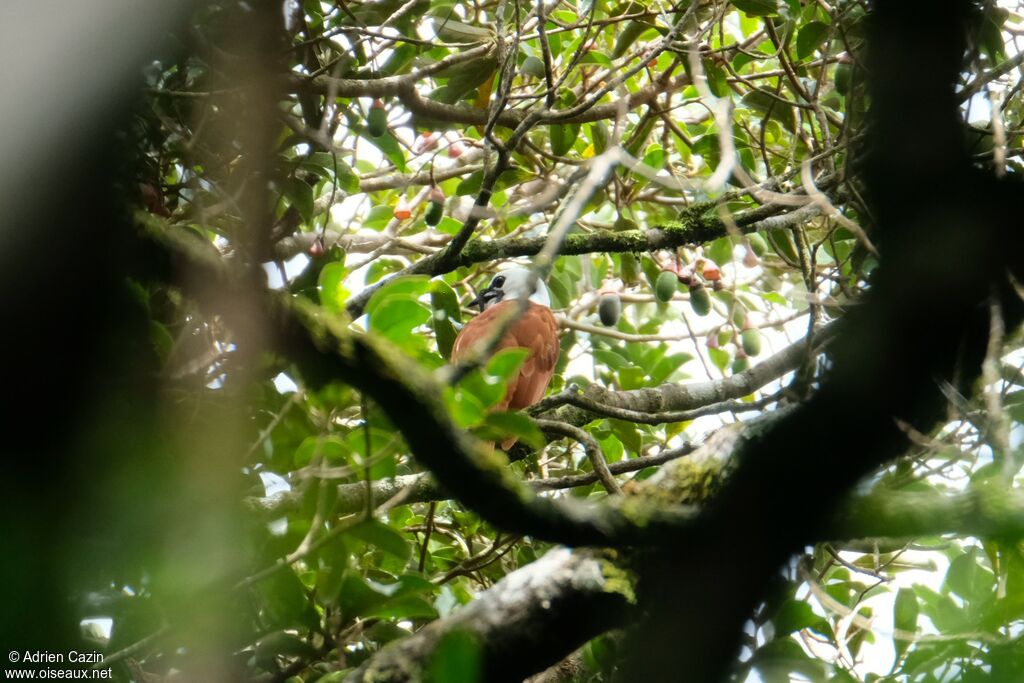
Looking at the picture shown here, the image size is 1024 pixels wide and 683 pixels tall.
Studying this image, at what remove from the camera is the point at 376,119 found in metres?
2.40

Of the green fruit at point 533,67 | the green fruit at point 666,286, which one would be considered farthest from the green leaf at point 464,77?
the green fruit at point 666,286

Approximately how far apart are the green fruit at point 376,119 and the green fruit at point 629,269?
1327 mm

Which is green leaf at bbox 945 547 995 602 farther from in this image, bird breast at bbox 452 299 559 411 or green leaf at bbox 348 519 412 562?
bird breast at bbox 452 299 559 411

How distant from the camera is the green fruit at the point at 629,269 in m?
3.47

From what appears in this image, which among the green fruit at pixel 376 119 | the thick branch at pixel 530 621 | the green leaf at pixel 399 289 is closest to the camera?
the thick branch at pixel 530 621

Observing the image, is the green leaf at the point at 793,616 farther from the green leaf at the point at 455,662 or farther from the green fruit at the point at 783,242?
the green fruit at the point at 783,242

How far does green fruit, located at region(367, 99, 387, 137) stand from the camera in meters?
2.39

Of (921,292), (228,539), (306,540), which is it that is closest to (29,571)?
(228,539)

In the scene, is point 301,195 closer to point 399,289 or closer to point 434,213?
point 434,213

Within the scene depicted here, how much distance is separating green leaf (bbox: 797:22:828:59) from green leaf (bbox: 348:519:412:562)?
2062 millimetres

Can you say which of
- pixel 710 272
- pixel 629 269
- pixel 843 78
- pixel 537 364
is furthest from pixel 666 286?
pixel 537 364

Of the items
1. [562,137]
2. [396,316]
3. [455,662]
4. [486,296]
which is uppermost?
[486,296]

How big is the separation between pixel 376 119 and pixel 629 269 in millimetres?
1464

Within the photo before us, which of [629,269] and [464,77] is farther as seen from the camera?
[629,269]
